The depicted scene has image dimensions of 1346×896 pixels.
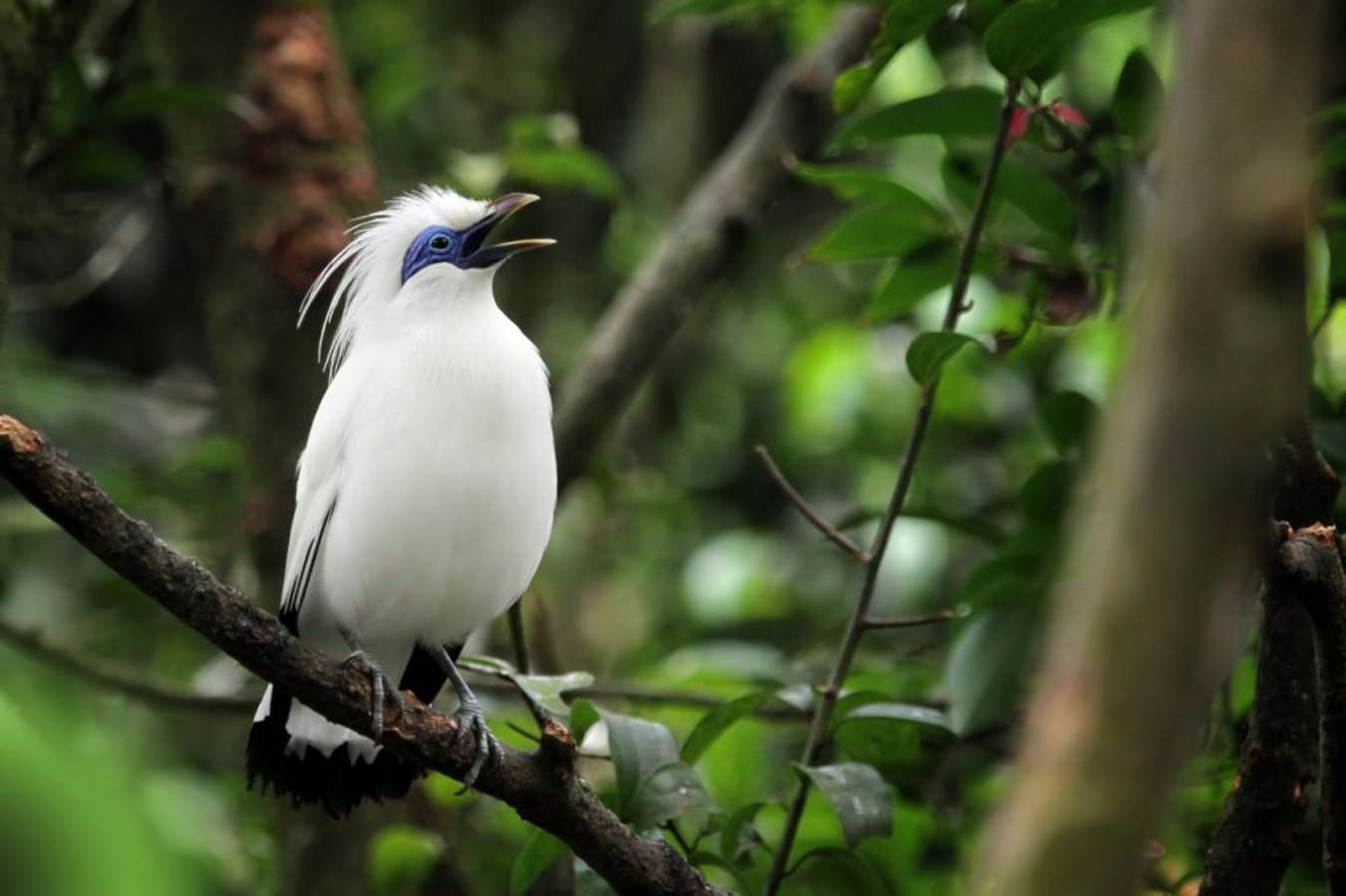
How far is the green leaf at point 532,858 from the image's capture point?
11.5ft

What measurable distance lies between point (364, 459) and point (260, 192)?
200 centimetres

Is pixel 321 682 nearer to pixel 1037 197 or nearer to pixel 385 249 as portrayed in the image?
pixel 385 249

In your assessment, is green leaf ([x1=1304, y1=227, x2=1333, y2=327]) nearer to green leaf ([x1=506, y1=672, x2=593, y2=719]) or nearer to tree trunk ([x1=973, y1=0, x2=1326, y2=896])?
green leaf ([x1=506, y1=672, x2=593, y2=719])

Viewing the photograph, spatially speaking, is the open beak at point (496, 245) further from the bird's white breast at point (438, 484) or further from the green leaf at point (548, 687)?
the green leaf at point (548, 687)

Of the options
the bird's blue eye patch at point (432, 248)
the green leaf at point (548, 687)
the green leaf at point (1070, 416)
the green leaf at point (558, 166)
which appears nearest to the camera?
the green leaf at point (548, 687)

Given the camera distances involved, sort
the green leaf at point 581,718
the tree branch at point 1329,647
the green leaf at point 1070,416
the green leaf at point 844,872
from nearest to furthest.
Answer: the tree branch at point 1329,647 → the green leaf at point 581,718 → the green leaf at point 844,872 → the green leaf at point 1070,416

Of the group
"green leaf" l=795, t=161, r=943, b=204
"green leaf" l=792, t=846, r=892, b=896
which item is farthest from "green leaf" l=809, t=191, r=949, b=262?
"green leaf" l=792, t=846, r=892, b=896

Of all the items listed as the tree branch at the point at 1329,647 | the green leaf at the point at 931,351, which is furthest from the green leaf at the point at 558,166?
the tree branch at the point at 1329,647

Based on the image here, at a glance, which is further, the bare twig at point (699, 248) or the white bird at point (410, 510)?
the bare twig at point (699, 248)

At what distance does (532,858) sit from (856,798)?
0.69 metres

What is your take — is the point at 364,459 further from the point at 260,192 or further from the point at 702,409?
the point at 702,409

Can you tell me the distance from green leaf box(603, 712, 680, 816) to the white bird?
31 centimetres

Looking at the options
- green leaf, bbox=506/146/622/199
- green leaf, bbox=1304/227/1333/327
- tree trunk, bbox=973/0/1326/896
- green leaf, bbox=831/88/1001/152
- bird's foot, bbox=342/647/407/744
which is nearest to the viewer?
tree trunk, bbox=973/0/1326/896

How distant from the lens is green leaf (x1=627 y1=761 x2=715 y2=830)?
3428mm
